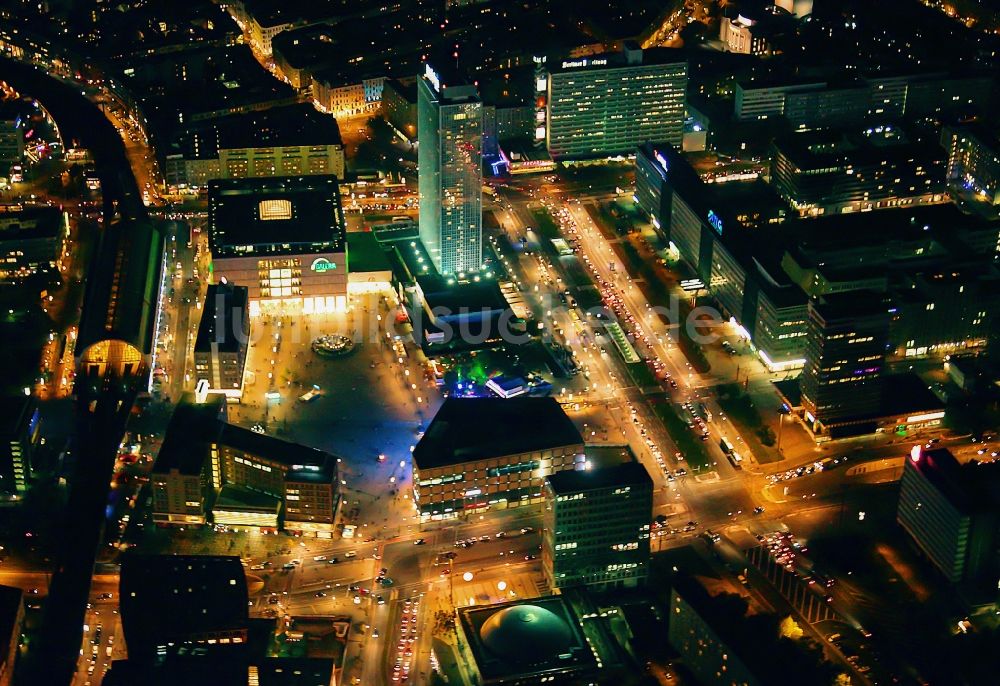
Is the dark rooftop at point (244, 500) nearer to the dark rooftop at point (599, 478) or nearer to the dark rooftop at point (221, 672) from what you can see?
the dark rooftop at point (221, 672)

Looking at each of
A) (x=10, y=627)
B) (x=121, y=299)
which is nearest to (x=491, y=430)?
(x=121, y=299)

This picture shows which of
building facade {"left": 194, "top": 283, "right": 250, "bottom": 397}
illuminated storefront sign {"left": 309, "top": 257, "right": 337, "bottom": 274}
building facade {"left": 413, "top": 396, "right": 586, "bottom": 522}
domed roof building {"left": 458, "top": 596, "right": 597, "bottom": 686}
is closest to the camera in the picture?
domed roof building {"left": 458, "top": 596, "right": 597, "bottom": 686}

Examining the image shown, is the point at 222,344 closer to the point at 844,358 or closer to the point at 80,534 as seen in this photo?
the point at 80,534

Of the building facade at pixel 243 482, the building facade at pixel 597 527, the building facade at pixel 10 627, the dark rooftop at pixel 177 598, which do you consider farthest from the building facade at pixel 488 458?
the building facade at pixel 10 627

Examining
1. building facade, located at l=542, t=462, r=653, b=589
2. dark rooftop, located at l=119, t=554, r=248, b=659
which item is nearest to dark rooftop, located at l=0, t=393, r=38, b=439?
dark rooftop, located at l=119, t=554, r=248, b=659

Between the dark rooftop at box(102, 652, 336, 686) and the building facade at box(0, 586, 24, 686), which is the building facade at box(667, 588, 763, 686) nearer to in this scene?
the dark rooftop at box(102, 652, 336, 686)
